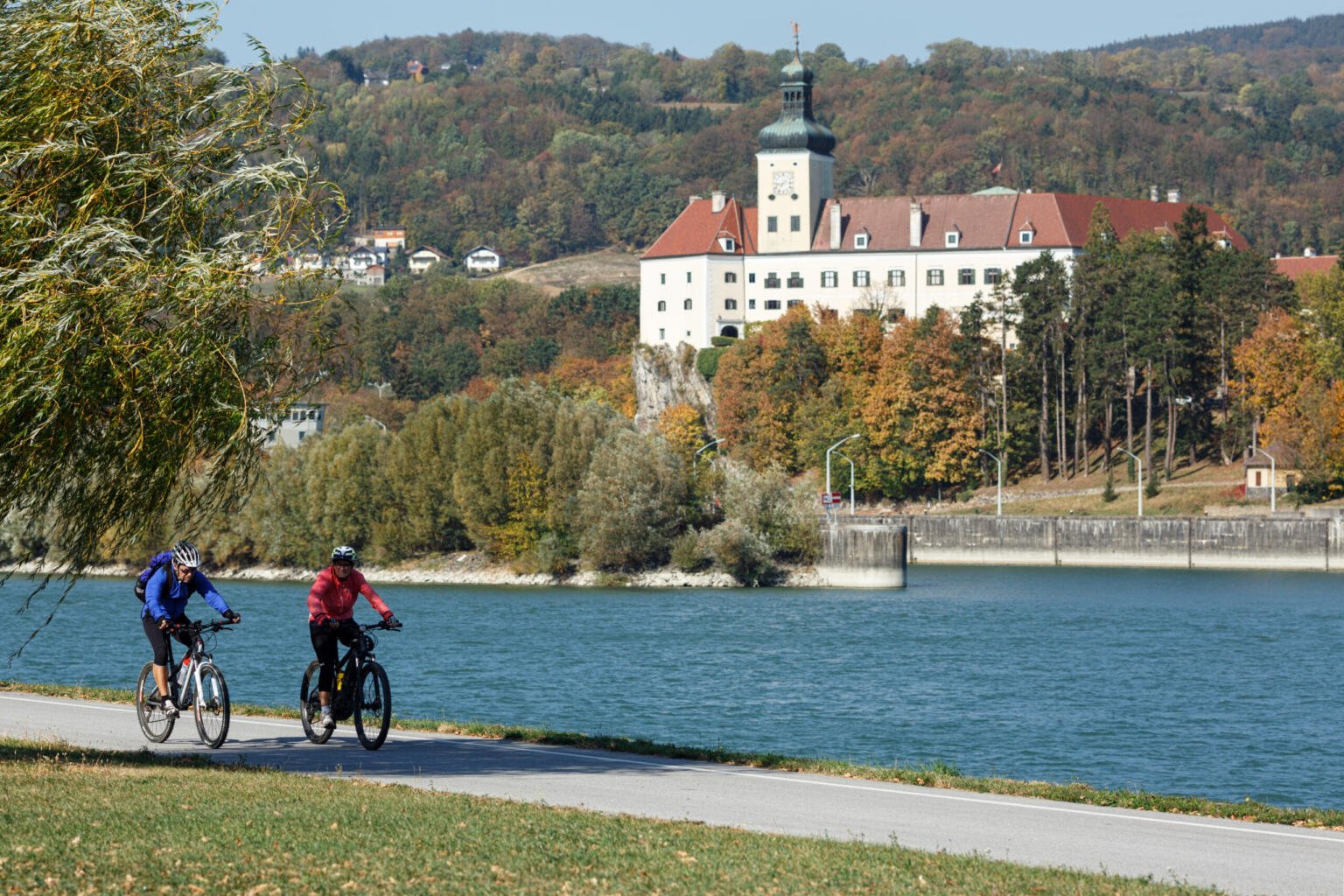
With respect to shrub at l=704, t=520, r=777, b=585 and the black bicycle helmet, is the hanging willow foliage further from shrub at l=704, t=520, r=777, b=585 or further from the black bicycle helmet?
shrub at l=704, t=520, r=777, b=585

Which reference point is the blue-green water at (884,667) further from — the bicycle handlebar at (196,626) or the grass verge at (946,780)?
the bicycle handlebar at (196,626)

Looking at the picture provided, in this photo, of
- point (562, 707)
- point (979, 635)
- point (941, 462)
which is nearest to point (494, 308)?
point (941, 462)

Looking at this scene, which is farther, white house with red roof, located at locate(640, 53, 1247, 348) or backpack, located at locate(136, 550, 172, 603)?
white house with red roof, located at locate(640, 53, 1247, 348)

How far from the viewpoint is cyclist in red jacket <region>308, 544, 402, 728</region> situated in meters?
18.7

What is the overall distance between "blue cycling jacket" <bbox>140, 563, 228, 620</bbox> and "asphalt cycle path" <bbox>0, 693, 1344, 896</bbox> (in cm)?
133

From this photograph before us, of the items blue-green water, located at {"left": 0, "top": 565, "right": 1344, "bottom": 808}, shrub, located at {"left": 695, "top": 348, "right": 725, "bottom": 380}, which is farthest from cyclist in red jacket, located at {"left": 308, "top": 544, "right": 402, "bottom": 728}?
shrub, located at {"left": 695, "top": 348, "right": 725, "bottom": 380}

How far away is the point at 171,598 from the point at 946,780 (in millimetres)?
7769

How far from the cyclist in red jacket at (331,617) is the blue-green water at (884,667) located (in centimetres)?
1230

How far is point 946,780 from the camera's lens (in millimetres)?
17141

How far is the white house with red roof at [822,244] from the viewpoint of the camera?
133m

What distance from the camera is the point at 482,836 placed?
13258 mm

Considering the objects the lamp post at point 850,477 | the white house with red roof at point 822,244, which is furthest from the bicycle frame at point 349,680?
the white house with red roof at point 822,244

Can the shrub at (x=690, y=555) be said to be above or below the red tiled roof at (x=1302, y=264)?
below

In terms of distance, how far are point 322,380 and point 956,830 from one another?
881 cm
